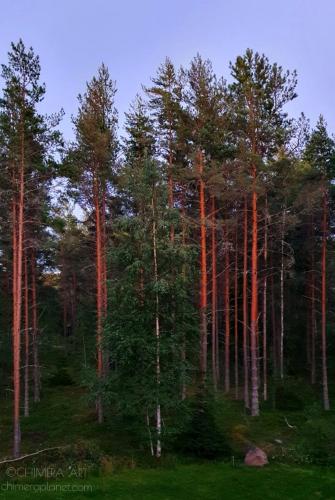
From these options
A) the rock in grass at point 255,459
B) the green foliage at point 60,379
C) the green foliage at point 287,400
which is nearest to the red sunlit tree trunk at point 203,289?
the rock in grass at point 255,459

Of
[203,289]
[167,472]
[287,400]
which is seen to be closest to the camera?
[167,472]

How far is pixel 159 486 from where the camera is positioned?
40.7 feet

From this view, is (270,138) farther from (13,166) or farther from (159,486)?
(159,486)

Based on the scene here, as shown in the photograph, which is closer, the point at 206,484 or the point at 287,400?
the point at 206,484

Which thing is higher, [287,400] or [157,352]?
[157,352]

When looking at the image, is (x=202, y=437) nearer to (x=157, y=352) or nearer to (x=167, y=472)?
(x=167, y=472)

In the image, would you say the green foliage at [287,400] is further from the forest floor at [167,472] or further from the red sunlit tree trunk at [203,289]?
the red sunlit tree trunk at [203,289]

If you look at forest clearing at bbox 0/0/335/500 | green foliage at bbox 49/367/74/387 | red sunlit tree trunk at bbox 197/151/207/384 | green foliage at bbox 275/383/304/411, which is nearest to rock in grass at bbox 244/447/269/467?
forest clearing at bbox 0/0/335/500

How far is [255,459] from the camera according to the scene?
48.2ft

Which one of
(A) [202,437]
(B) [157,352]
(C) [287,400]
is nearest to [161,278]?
(B) [157,352]

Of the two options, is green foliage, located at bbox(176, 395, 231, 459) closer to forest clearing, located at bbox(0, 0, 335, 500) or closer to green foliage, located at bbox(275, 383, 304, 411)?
forest clearing, located at bbox(0, 0, 335, 500)

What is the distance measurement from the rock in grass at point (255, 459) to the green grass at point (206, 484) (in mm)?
335

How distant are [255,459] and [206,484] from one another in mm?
2757

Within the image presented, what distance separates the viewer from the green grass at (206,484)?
11.7 meters
